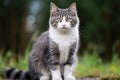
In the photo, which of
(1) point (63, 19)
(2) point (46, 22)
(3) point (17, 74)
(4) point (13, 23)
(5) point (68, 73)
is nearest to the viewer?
(1) point (63, 19)

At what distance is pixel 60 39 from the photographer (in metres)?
6.34

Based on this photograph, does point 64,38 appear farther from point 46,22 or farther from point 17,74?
point 46,22

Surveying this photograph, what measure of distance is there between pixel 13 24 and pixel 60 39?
15.6 meters

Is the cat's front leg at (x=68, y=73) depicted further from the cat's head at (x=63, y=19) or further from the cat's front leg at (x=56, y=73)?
the cat's head at (x=63, y=19)

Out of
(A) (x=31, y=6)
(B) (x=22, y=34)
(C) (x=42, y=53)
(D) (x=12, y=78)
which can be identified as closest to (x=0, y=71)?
(D) (x=12, y=78)

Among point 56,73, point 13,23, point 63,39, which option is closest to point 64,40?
point 63,39

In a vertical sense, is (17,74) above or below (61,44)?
below

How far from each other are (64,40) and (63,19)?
0.33 m

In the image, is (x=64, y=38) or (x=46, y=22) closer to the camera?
(x=64, y=38)

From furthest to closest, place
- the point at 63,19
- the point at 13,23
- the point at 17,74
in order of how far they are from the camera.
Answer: the point at 13,23
the point at 17,74
the point at 63,19

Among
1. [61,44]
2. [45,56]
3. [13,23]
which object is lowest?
[45,56]

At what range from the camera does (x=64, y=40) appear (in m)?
6.34

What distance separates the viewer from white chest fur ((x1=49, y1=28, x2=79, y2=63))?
632 centimetres

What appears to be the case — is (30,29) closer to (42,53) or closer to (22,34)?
(22,34)
